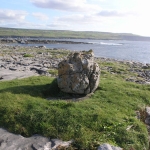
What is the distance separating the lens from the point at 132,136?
12.8 metres

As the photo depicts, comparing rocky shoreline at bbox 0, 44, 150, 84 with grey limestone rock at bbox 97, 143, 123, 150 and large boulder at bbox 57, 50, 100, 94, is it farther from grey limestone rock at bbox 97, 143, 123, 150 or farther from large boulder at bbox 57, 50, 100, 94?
grey limestone rock at bbox 97, 143, 123, 150

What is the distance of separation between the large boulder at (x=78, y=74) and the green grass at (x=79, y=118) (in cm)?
81

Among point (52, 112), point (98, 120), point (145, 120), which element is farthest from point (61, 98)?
point (145, 120)

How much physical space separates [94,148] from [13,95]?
23.4ft

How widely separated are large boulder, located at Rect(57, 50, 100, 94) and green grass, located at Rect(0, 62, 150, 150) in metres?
0.81

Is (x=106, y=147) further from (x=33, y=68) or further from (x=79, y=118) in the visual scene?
(x=33, y=68)

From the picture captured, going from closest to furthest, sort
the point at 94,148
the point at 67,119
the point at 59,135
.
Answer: the point at 94,148, the point at 59,135, the point at 67,119

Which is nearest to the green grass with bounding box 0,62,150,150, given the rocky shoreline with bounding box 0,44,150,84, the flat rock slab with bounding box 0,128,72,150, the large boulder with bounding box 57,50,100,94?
the flat rock slab with bounding box 0,128,72,150

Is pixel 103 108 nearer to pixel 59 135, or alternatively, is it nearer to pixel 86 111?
pixel 86 111

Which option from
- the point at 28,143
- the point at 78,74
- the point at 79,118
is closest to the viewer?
the point at 28,143

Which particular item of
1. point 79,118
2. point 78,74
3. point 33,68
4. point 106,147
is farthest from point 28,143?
point 33,68

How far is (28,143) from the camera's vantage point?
1218 centimetres

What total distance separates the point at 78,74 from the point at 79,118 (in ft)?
14.8

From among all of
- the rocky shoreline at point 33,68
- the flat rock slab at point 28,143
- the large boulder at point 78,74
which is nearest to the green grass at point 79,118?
the flat rock slab at point 28,143
